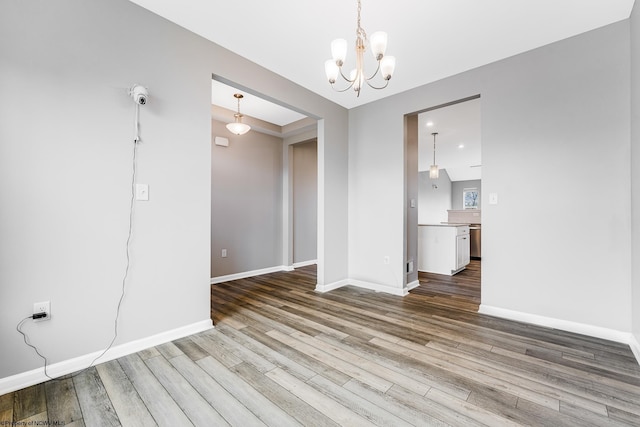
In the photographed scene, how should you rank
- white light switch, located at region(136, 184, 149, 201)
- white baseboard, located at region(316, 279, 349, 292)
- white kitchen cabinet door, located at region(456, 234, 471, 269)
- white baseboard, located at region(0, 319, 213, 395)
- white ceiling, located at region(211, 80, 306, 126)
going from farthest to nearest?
white kitchen cabinet door, located at region(456, 234, 471, 269) → white baseboard, located at region(316, 279, 349, 292) → white ceiling, located at region(211, 80, 306, 126) → white light switch, located at region(136, 184, 149, 201) → white baseboard, located at region(0, 319, 213, 395)

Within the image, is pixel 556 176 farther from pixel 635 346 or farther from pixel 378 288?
pixel 378 288

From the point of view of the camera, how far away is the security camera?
200cm

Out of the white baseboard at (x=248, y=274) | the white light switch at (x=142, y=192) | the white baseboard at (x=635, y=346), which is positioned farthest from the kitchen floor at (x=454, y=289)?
the white light switch at (x=142, y=192)

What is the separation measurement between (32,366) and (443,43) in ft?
12.8

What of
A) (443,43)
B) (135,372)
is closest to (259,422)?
(135,372)

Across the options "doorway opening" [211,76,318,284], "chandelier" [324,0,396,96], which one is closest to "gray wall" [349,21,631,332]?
"chandelier" [324,0,396,96]

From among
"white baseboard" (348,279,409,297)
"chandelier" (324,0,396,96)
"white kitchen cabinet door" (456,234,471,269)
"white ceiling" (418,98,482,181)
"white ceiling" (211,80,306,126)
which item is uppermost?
"white ceiling" (418,98,482,181)

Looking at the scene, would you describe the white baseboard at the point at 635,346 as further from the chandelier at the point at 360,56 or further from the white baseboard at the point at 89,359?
the white baseboard at the point at 89,359

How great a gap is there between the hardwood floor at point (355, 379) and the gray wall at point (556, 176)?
0.39 meters

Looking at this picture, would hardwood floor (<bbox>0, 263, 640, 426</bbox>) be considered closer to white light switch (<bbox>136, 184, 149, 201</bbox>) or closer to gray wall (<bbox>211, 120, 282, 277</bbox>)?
white light switch (<bbox>136, 184, 149, 201</bbox>)

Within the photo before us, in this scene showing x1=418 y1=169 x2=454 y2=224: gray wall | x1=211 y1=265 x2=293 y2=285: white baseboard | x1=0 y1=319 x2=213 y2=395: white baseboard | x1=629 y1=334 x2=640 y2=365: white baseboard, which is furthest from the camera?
x1=418 y1=169 x2=454 y2=224: gray wall

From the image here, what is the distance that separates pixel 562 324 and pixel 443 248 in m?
2.29

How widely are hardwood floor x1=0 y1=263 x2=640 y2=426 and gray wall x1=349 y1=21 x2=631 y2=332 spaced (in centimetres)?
39

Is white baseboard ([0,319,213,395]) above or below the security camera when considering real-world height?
below
